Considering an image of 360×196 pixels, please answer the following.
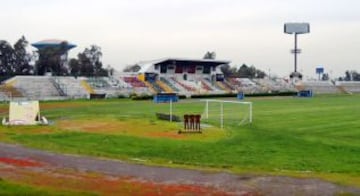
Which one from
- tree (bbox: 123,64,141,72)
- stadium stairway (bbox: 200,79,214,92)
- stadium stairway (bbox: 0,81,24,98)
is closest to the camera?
stadium stairway (bbox: 0,81,24,98)

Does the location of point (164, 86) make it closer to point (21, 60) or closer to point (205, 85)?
point (205, 85)

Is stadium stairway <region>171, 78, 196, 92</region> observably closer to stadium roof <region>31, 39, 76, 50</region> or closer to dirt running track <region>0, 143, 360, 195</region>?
stadium roof <region>31, 39, 76, 50</region>

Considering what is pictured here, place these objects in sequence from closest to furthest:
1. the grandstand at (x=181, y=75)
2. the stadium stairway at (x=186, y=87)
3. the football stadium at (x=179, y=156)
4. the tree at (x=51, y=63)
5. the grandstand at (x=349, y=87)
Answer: the football stadium at (x=179, y=156) → the stadium stairway at (x=186, y=87) → the grandstand at (x=181, y=75) → the tree at (x=51, y=63) → the grandstand at (x=349, y=87)

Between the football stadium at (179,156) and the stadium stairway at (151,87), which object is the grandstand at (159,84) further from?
A: the football stadium at (179,156)

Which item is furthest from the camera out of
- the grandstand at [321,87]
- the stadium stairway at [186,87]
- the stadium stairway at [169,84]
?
the grandstand at [321,87]

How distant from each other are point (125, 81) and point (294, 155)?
263 feet

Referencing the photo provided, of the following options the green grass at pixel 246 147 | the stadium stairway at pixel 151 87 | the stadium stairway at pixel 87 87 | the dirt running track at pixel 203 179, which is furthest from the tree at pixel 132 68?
the dirt running track at pixel 203 179

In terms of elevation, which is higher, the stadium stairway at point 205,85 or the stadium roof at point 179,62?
the stadium roof at point 179,62

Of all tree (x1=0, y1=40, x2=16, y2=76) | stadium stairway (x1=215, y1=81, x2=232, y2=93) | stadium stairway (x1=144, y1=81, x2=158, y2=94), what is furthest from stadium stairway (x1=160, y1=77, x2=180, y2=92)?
tree (x1=0, y1=40, x2=16, y2=76)

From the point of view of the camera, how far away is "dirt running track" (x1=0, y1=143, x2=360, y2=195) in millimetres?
14516

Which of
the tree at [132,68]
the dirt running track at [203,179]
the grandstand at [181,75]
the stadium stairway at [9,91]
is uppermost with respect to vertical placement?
the tree at [132,68]

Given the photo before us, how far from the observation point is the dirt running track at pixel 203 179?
571 inches

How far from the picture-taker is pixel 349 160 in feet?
65.5

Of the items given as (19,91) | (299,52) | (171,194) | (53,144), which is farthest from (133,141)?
(299,52)
